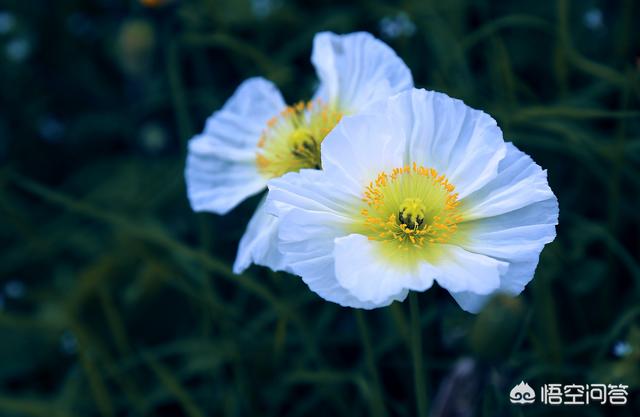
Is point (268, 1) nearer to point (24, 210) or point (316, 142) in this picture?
point (24, 210)

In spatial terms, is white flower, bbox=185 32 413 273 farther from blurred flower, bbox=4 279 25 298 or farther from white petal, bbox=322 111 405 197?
blurred flower, bbox=4 279 25 298

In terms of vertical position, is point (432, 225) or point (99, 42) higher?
point (99, 42)

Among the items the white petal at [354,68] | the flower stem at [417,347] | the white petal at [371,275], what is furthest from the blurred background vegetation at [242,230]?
the white petal at [354,68]

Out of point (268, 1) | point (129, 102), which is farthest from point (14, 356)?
point (268, 1)
